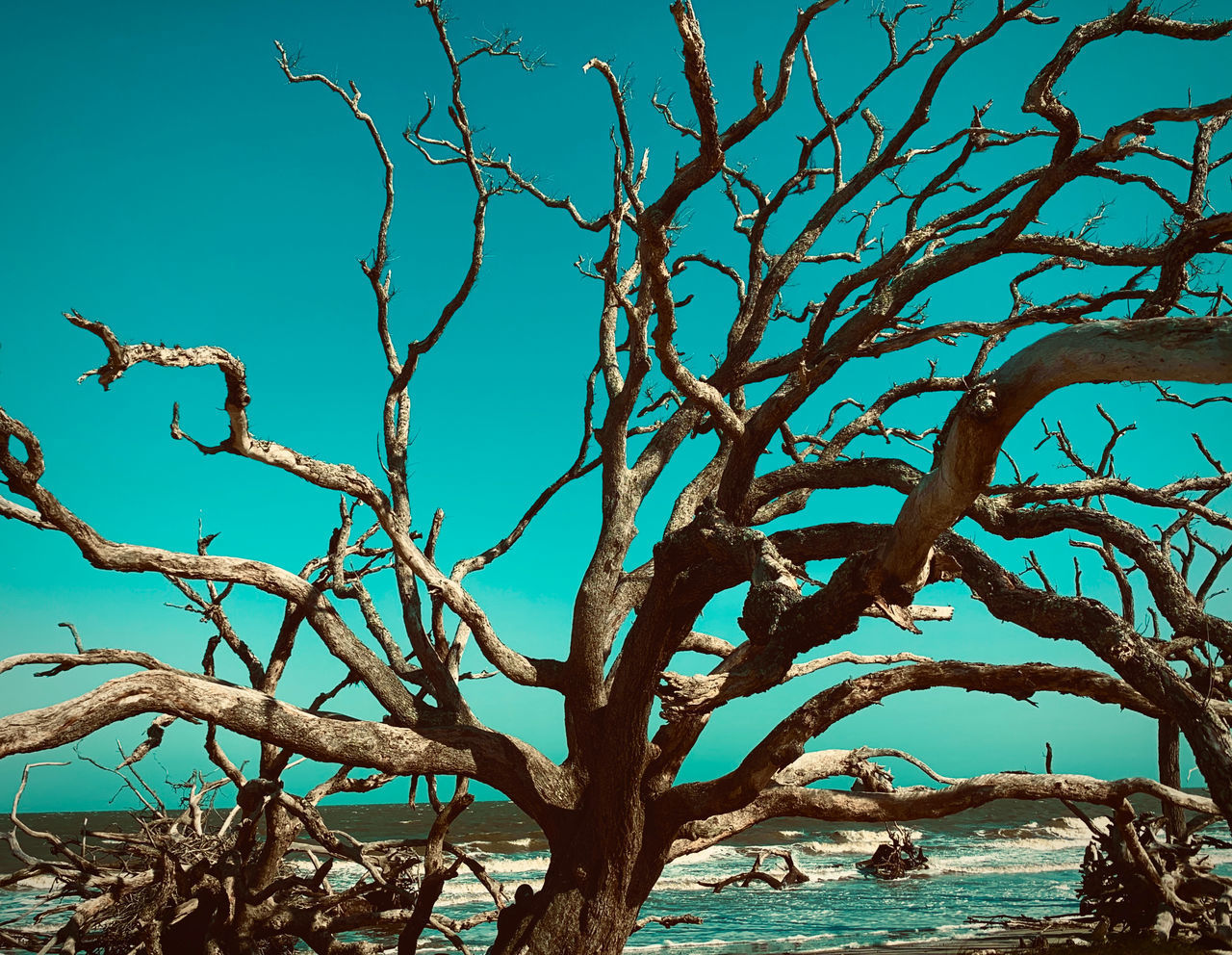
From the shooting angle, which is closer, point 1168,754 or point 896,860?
point 1168,754

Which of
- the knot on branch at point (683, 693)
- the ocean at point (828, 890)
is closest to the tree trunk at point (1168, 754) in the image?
the ocean at point (828, 890)

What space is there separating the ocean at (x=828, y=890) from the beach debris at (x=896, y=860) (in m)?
0.30

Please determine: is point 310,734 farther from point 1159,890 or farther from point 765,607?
point 1159,890

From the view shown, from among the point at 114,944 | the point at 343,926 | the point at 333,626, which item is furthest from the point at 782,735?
the point at 114,944

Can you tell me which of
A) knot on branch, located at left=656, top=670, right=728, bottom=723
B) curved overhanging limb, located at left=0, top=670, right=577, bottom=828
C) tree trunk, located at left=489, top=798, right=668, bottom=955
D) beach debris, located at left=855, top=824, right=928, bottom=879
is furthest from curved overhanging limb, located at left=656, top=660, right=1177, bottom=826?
beach debris, located at left=855, top=824, right=928, bottom=879

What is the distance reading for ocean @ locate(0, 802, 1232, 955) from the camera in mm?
12125

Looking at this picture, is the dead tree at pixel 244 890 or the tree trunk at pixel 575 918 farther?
the dead tree at pixel 244 890

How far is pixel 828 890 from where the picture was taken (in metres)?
18.1

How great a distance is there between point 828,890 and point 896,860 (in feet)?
7.52

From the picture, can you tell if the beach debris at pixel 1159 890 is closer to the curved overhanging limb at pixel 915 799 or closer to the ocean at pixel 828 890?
the curved overhanging limb at pixel 915 799

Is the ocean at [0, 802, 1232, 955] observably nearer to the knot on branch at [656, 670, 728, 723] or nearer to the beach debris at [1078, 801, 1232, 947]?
the beach debris at [1078, 801, 1232, 947]

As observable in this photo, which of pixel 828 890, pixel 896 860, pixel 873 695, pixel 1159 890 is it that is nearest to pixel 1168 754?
pixel 1159 890

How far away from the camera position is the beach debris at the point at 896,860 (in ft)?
64.0

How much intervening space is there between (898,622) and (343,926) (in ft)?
16.2
